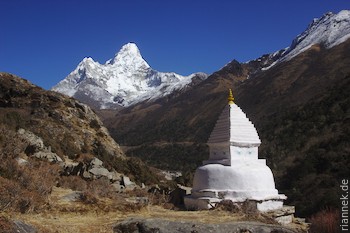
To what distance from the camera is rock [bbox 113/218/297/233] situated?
33.2 feet

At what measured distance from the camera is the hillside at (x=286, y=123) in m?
34.0

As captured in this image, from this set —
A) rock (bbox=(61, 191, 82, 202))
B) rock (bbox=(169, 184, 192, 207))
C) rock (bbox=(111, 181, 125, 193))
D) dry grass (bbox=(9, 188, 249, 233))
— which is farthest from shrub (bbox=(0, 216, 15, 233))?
rock (bbox=(111, 181, 125, 193))

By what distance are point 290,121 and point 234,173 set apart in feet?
147

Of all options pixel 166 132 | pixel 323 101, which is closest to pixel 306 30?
pixel 166 132

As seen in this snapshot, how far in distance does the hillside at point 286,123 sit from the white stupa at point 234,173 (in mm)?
7410

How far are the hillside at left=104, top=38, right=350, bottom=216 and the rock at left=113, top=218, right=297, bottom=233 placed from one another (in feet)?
42.0

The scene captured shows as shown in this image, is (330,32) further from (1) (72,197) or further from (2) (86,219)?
(2) (86,219)

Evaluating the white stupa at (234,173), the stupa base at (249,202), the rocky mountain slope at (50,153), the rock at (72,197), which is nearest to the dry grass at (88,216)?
the rock at (72,197)

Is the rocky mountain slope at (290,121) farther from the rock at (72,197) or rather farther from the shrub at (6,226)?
the shrub at (6,226)

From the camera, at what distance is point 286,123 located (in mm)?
58594

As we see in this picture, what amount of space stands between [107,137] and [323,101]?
29.6m

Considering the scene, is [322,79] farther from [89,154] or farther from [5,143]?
[5,143]

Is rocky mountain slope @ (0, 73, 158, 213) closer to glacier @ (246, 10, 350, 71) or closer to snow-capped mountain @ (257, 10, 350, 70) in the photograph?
glacier @ (246, 10, 350, 71)

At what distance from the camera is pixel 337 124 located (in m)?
42.6
